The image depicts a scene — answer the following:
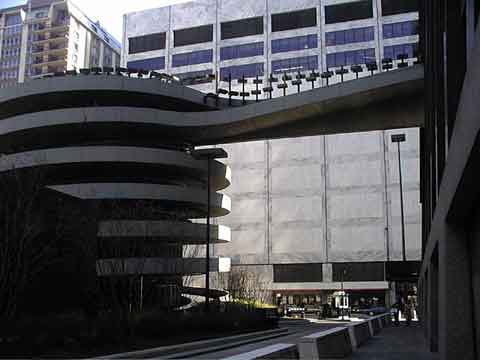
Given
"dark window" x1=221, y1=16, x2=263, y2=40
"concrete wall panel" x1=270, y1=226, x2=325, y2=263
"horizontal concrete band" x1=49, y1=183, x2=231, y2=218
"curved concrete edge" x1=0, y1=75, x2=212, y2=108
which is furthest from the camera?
"dark window" x1=221, y1=16, x2=263, y2=40

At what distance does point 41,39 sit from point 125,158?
114 metres

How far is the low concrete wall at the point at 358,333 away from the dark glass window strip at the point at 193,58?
6579cm

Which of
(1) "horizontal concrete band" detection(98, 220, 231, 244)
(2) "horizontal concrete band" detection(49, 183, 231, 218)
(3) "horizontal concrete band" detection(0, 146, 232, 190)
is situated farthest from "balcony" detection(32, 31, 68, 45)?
(2) "horizontal concrete band" detection(49, 183, 231, 218)

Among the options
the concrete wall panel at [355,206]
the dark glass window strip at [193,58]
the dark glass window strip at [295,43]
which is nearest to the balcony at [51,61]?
the dark glass window strip at [193,58]

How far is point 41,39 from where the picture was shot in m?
147

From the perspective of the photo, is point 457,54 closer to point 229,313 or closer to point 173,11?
point 229,313

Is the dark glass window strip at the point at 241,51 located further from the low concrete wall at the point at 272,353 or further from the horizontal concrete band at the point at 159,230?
the low concrete wall at the point at 272,353

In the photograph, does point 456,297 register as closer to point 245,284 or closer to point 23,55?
point 245,284

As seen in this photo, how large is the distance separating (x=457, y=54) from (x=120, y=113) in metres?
39.0

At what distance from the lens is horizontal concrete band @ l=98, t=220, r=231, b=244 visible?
1341 inches

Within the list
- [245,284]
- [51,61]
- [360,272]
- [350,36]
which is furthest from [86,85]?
[51,61]

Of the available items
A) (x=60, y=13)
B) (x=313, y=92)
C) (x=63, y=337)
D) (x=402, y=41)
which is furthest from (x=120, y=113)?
Result: (x=60, y=13)

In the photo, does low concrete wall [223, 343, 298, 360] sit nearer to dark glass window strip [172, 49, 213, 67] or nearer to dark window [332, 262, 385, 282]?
dark window [332, 262, 385, 282]

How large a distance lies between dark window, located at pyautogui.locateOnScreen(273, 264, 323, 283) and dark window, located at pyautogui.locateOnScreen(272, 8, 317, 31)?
33.3 metres
